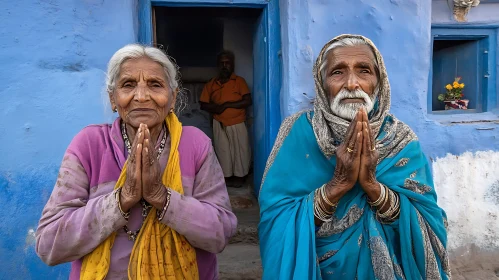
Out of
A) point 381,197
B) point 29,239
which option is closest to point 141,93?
point 381,197

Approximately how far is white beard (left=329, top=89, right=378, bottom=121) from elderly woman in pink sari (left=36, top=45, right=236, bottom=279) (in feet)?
2.24

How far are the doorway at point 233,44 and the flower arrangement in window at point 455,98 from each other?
1.75 m

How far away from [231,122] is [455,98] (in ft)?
9.49

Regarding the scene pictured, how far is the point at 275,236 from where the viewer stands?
207cm

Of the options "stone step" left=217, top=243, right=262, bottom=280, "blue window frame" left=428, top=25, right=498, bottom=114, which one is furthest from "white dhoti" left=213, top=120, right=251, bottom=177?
"blue window frame" left=428, top=25, right=498, bottom=114

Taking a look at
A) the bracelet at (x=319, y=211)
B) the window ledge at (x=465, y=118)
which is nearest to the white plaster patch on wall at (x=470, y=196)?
the window ledge at (x=465, y=118)

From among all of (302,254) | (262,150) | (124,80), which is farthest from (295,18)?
(302,254)

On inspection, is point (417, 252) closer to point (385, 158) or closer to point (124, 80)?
point (385, 158)

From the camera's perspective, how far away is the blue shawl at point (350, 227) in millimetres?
1970

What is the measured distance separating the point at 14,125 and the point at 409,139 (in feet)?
8.90

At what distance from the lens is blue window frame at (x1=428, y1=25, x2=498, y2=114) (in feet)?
12.9

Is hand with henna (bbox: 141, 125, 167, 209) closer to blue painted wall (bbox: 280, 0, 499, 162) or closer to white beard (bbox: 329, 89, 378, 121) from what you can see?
white beard (bbox: 329, 89, 378, 121)

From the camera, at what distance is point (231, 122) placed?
19.1ft

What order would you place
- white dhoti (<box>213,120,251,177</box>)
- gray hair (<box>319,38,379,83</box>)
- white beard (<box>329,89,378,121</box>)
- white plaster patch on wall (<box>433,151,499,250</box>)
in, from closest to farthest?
white beard (<box>329,89,378,121</box>)
gray hair (<box>319,38,379,83</box>)
white plaster patch on wall (<box>433,151,499,250</box>)
white dhoti (<box>213,120,251,177</box>)
